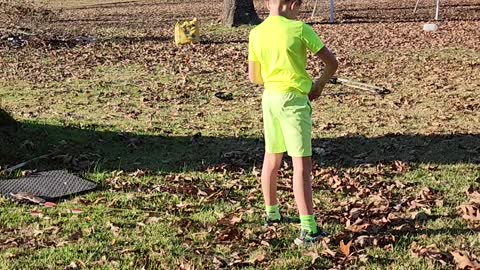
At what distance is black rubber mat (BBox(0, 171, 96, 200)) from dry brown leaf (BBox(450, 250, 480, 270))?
10.6ft

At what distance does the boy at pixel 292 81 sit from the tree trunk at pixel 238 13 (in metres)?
16.2

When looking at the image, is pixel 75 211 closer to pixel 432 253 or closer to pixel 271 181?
pixel 271 181

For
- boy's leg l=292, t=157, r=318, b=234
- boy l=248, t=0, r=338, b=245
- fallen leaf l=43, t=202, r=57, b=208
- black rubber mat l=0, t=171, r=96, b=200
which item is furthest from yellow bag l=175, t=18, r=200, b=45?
boy's leg l=292, t=157, r=318, b=234

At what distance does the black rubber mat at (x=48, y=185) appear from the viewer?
6070 mm

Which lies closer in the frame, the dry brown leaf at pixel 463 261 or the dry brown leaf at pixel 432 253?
the dry brown leaf at pixel 463 261

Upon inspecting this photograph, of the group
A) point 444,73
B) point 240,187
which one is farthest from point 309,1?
point 240,187

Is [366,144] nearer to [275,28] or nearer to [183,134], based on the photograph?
[183,134]

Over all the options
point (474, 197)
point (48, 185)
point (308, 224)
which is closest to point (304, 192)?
point (308, 224)

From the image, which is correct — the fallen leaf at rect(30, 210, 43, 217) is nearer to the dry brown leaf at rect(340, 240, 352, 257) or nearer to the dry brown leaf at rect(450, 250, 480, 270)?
the dry brown leaf at rect(340, 240, 352, 257)

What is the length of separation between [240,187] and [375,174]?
4.41ft

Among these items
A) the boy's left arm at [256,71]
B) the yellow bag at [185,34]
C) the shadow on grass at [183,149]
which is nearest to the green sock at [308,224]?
the boy's left arm at [256,71]

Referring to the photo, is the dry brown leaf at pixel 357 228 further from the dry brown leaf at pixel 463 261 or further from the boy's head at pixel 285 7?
the boy's head at pixel 285 7

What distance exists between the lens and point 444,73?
42.2 ft

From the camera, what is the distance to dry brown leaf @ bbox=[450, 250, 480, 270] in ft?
14.0
